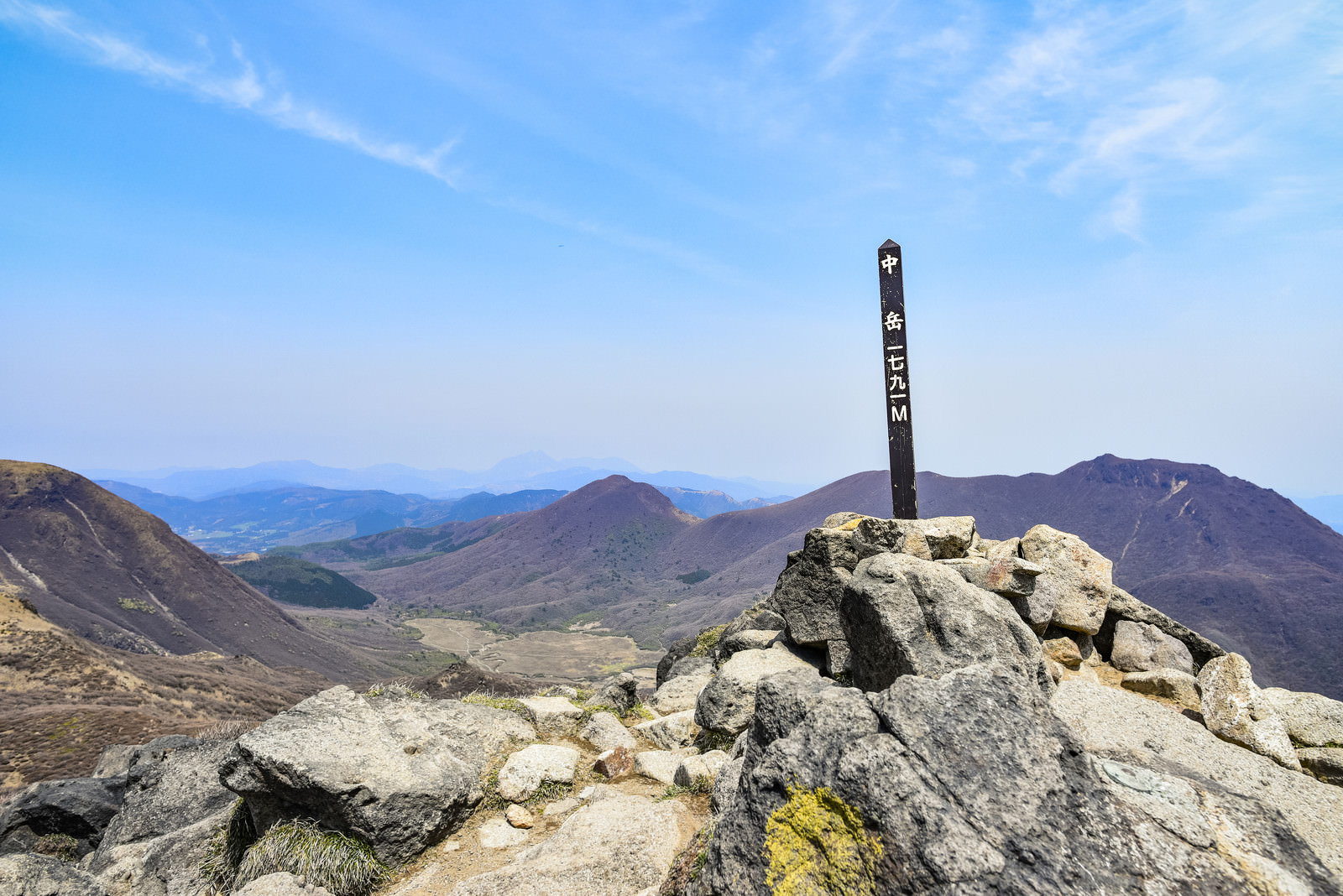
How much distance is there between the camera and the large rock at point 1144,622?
450 inches

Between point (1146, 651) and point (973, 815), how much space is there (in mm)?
9910

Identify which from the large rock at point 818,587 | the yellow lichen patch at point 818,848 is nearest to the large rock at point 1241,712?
the large rock at point 818,587

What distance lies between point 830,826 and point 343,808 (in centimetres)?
616

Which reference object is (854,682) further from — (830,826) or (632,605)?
(632,605)

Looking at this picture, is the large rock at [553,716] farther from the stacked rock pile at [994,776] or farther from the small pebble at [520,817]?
the stacked rock pile at [994,776]

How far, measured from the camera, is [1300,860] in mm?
3584

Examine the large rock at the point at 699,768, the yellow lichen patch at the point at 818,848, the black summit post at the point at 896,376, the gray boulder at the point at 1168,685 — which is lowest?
the large rock at the point at 699,768

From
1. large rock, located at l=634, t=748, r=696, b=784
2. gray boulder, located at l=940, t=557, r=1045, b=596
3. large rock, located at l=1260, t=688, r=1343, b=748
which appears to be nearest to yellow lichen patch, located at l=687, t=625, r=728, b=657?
large rock, located at l=634, t=748, r=696, b=784

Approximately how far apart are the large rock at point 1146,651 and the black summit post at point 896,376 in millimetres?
4969

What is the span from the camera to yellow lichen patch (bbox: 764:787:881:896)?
3749 mm

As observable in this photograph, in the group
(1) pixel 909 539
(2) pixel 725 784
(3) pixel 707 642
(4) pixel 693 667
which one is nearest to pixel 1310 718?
(1) pixel 909 539

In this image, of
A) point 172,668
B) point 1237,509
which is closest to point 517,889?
point 172,668

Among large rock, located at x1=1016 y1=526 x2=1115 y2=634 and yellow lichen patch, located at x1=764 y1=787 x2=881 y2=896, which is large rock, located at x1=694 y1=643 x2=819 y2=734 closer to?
large rock, located at x1=1016 y1=526 x2=1115 y2=634

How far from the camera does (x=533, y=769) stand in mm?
8852
